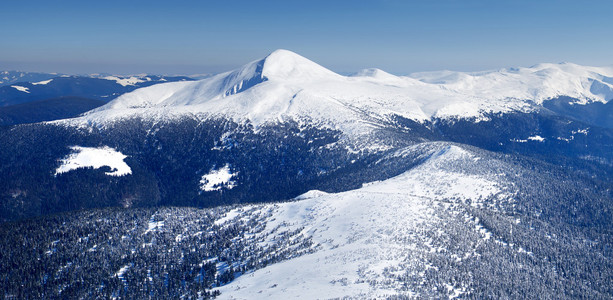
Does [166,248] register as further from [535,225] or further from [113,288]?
[535,225]

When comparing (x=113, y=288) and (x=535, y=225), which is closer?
(x=113, y=288)

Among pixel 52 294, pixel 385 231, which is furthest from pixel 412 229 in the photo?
pixel 52 294

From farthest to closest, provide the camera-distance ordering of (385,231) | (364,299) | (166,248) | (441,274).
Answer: (166,248) < (385,231) < (441,274) < (364,299)

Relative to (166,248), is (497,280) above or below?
above

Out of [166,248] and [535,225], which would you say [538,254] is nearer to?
[535,225]

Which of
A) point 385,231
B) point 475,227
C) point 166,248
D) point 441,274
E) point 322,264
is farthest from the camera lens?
point 166,248

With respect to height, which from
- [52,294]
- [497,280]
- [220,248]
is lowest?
[52,294]

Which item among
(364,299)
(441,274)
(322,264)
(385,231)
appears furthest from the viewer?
(385,231)

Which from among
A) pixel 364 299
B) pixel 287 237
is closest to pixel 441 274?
pixel 364 299

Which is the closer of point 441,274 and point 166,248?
point 441,274
